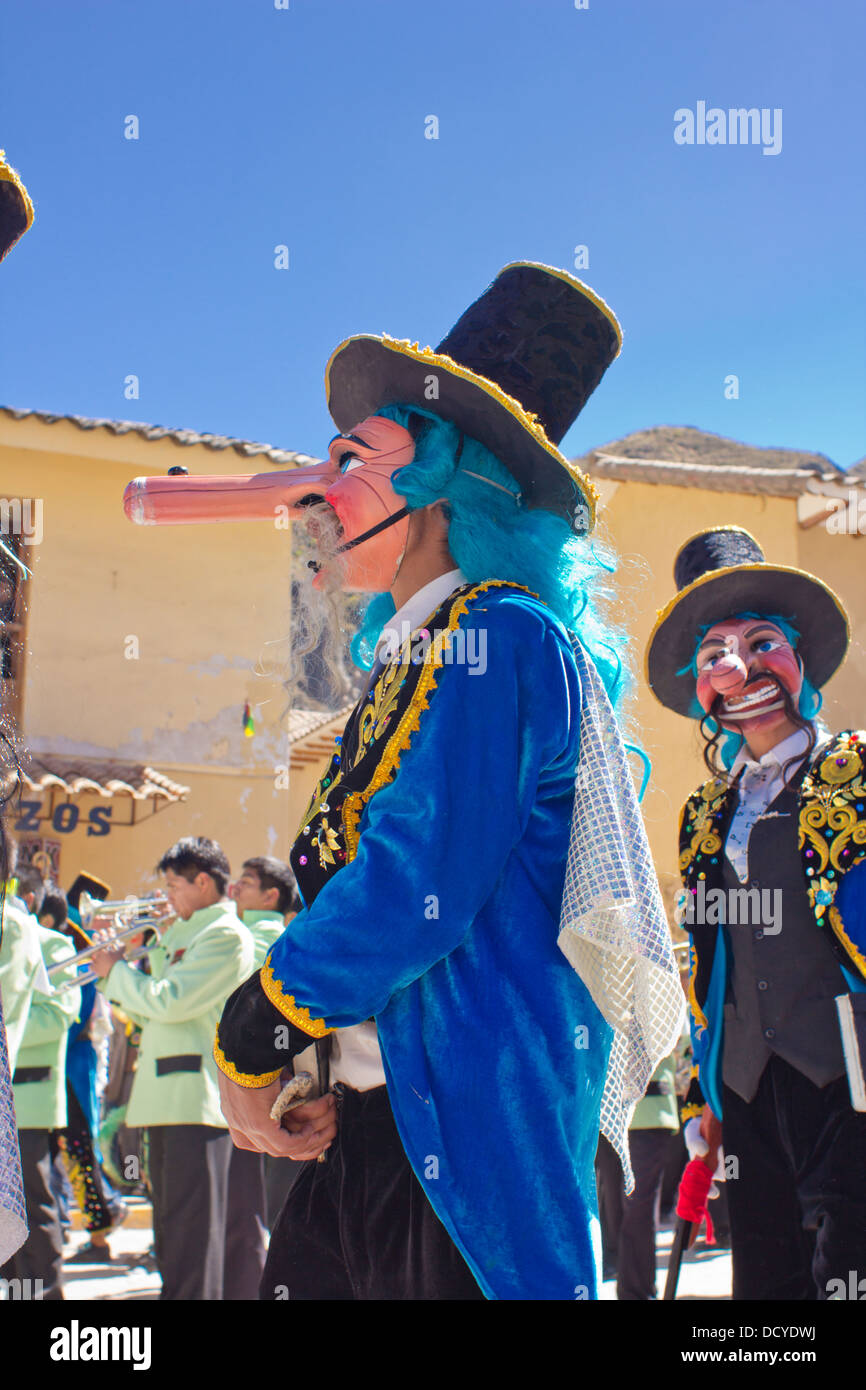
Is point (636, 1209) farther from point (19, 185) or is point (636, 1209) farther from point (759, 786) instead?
point (19, 185)

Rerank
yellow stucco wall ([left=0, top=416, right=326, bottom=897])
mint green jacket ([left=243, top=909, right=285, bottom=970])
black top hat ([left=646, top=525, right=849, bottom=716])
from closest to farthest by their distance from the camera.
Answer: black top hat ([left=646, top=525, right=849, bottom=716]), mint green jacket ([left=243, top=909, right=285, bottom=970]), yellow stucco wall ([left=0, top=416, right=326, bottom=897])

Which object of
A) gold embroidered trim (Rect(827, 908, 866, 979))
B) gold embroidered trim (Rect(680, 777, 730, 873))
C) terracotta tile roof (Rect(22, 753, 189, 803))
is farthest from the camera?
terracotta tile roof (Rect(22, 753, 189, 803))

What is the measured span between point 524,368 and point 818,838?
5.10 feet

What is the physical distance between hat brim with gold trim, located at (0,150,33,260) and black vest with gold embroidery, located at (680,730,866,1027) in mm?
2283

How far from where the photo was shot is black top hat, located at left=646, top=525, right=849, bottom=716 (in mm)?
3691

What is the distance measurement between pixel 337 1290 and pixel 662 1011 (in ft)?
2.14

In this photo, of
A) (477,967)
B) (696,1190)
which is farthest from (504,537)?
(696,1190)

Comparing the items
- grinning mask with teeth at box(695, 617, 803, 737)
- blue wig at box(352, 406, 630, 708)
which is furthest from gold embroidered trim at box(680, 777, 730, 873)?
blue wig at box(352, 406, 630, 708)

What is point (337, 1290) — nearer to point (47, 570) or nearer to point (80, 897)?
point (80, 897)

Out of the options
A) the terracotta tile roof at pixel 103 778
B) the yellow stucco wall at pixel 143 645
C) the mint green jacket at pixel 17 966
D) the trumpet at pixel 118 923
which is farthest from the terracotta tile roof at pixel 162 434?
the mint green jacket at pixel 17 966

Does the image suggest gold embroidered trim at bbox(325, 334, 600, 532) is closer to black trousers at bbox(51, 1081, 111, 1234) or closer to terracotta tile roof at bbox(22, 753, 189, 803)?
black trousers at bbox(51, 1081, 111, 1234)

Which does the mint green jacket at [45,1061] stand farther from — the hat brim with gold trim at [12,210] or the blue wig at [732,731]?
the hat brim with gold trim at [12,210]

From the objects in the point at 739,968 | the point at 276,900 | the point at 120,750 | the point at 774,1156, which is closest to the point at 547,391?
the point at 739,968

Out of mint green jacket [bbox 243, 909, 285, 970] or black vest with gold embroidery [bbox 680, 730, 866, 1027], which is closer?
black vest with gold embroidery [bbox 680, 730, 866, 1027]
